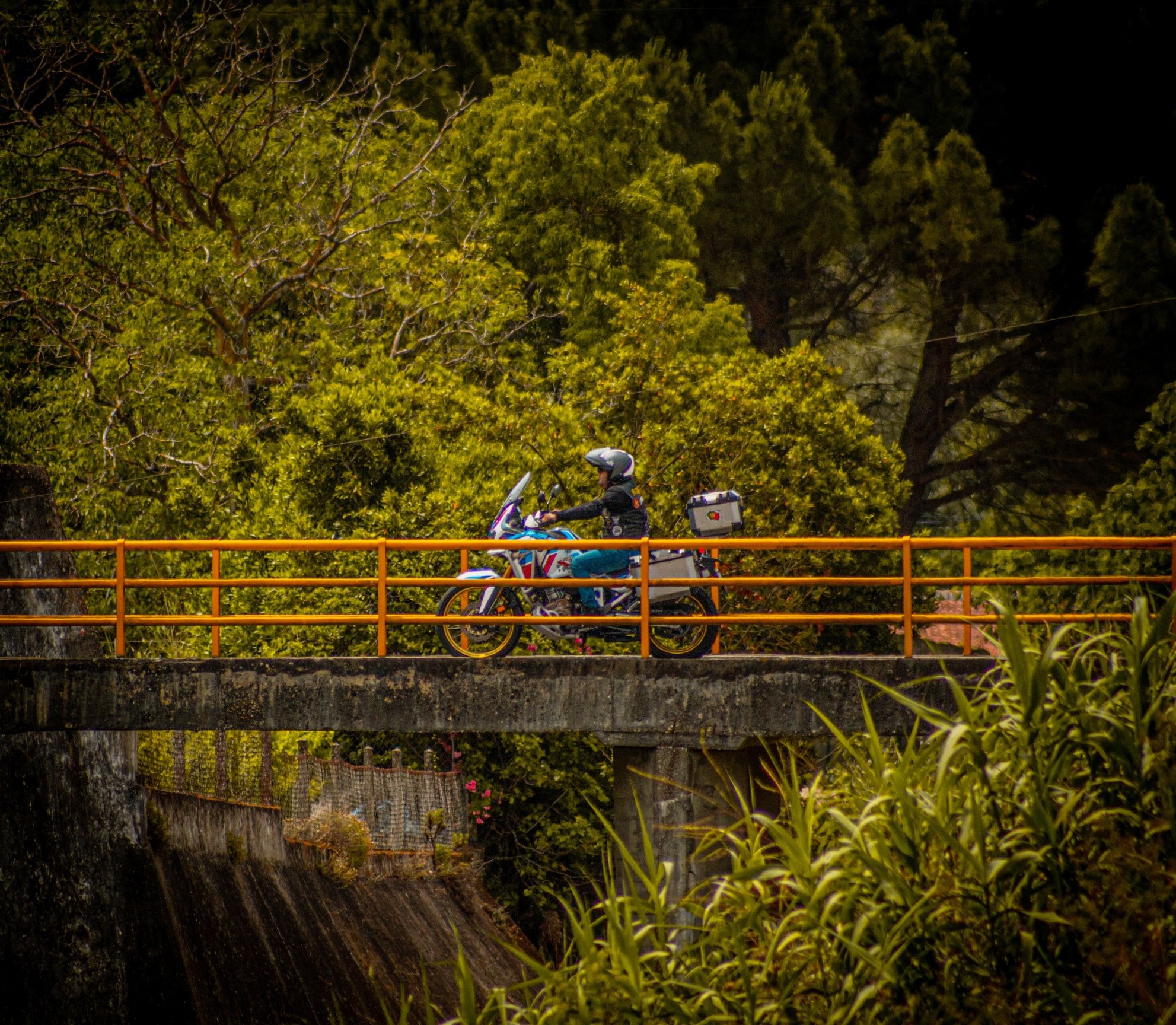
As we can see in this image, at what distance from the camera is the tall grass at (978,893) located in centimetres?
602

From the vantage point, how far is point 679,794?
1127 cm

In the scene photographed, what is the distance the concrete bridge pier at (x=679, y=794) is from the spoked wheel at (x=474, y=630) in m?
1.19

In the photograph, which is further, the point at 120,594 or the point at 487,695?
the point at 487,695

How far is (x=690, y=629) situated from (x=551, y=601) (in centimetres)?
104

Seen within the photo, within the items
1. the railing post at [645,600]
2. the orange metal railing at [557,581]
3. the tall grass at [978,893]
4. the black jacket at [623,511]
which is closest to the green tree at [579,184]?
the black jacket at [623,511]

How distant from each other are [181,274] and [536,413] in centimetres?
555

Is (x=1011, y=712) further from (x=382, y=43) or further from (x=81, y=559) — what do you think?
(x=382, y=43)

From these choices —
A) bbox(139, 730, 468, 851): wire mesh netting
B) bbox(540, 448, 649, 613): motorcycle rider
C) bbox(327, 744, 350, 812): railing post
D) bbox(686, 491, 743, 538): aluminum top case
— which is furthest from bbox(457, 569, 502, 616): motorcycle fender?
bbox(327, 744, 350, 812): railing post

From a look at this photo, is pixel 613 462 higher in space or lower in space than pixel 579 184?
lower

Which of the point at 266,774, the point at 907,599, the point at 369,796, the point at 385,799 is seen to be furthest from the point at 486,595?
the point at 385,799

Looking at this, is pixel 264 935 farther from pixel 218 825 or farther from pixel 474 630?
pixel 474 630

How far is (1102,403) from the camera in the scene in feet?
95.7

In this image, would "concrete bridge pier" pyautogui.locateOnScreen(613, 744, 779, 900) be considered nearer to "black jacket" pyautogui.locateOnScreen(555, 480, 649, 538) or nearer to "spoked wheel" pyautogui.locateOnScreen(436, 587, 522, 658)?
"spoked wheel" pyautogui.locateOnScreen(436, 587, 522, 658)

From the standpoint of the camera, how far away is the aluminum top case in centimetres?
1150
